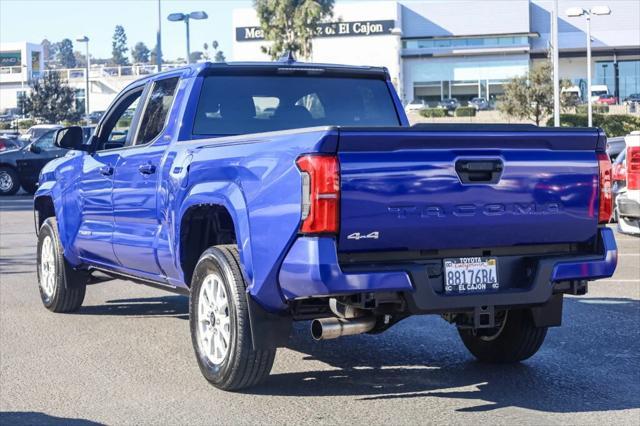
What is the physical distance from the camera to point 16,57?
130 m

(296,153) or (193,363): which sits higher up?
(296,153)

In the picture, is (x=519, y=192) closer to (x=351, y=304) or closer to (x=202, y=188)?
(x=351, y=304)

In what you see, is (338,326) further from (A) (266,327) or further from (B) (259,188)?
(B) (259,188)

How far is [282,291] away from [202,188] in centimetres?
103

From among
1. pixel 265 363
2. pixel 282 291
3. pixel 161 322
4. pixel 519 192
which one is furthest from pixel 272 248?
pixel 161 322

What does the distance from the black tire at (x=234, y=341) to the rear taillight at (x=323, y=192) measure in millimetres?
869

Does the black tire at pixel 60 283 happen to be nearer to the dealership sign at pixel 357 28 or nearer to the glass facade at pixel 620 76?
the dealership sign at pixel 357 28

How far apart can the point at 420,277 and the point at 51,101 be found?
233ft

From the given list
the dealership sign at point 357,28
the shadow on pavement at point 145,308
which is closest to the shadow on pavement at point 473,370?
the shadow on pavement at point 145,308

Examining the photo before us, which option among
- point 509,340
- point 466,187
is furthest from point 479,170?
point 509,340

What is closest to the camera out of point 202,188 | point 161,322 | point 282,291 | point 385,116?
point 282,291

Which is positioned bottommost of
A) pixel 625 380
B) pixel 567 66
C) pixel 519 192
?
pixel 625 380

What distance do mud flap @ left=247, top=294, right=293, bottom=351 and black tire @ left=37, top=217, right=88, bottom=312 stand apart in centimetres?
372

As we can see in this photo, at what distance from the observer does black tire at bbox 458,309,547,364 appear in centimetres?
700
